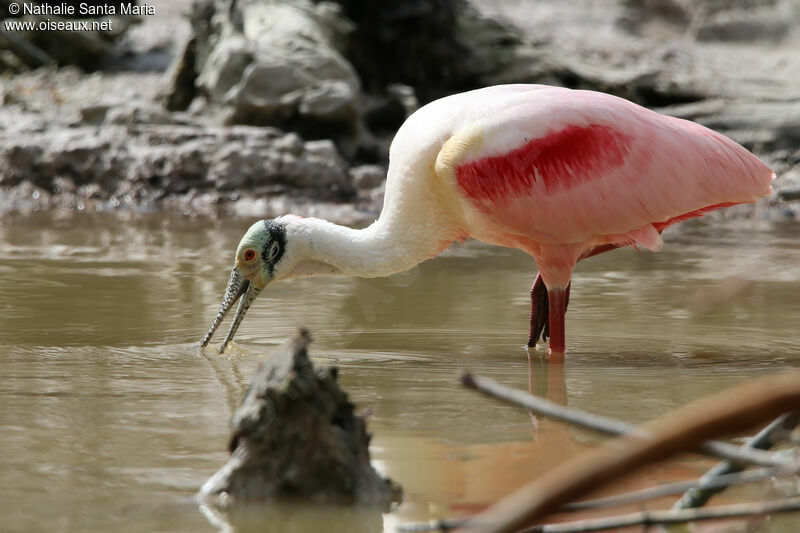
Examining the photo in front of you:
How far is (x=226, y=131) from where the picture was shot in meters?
12.9

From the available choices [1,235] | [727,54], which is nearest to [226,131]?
[1,235]

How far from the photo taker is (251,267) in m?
6.28

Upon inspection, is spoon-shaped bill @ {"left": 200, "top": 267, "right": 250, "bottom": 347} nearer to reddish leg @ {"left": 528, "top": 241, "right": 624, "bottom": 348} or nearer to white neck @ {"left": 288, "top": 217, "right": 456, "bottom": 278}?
white neck @ {"left": 288, "top": 217, "right": 456, "bottom": 278}

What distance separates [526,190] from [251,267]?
1413 millimetres

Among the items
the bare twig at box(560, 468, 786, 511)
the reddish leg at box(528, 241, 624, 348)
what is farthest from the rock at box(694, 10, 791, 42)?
the bare twig at box(560, 468, 786, 511)

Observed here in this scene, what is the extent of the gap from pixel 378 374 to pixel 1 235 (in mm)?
5688

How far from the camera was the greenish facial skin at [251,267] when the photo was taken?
20.2ft

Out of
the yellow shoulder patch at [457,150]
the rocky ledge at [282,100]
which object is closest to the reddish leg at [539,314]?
the yellow shoulder patch at [457,150]

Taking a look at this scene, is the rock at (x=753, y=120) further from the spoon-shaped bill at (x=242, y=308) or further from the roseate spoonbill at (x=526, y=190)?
the spoon-shaped bill at (x=242, y=308)

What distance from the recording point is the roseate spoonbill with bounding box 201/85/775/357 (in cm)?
615

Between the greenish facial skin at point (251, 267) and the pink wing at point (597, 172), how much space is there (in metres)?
0.96

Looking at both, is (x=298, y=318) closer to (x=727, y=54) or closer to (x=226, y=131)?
(x=226, y=131)

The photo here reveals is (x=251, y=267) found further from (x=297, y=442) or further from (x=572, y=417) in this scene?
(x=572, y=417)

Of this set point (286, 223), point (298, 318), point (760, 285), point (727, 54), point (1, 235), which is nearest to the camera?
point (286, 223)
